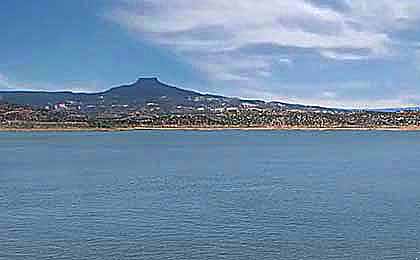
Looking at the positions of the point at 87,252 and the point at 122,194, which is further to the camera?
the point at 122,194

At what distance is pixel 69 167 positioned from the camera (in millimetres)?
71125

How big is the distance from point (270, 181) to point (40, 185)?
19740 mm

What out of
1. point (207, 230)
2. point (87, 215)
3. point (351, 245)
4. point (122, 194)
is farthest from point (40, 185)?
point (351, 245)

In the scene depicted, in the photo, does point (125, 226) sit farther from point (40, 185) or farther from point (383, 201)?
point (40, 185)

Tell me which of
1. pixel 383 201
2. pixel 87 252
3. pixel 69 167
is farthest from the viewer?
pixel 69 167

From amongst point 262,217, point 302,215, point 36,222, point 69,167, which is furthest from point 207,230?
point 69,167

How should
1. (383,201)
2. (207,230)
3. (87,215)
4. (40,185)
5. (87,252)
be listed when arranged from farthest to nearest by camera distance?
1. (40,185)
2. (383,201)
3. (87,215)
4. (207,230)
5. (87,252)

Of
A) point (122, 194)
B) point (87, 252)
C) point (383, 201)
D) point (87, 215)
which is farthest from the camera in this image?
point (122, 194)

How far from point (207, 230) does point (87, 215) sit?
8.21 meters

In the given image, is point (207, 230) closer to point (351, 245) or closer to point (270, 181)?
point (351, 245)

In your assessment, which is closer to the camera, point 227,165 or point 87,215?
point 87,215

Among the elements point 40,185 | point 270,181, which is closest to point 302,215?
point 270,181

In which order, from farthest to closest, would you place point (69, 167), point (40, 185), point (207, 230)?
1. point (69, 167)
2. point (40, 185)
3. point (207, 230)

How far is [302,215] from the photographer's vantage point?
113 ft
